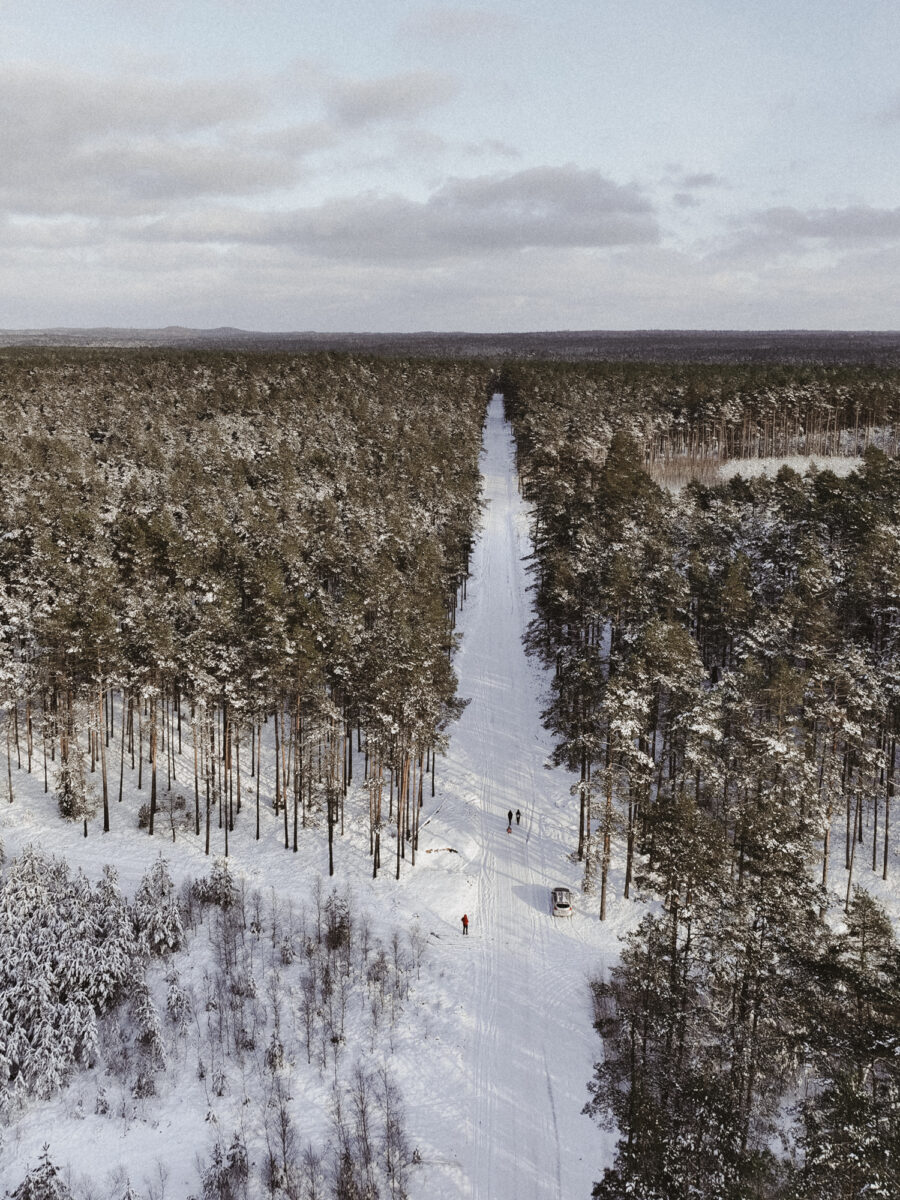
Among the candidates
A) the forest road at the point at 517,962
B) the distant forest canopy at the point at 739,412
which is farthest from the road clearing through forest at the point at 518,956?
the distant forest canopy at the point at 739,412

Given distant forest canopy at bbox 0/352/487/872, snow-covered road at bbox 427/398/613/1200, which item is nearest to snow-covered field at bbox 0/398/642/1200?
snow-covered road at bbox 427/398/613/1200

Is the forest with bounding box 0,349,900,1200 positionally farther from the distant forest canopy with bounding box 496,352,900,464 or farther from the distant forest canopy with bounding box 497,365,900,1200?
the distant forest canopy with bounding box 496,352,900,464

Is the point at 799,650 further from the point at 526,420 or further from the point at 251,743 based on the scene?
the point at 526,420

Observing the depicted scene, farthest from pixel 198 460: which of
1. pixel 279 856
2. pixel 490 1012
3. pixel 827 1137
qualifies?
pixel 827 1137

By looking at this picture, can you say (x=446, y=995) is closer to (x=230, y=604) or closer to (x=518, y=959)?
(x=518, y=959)

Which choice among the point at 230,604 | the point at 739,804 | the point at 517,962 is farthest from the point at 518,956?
the point at 230,604

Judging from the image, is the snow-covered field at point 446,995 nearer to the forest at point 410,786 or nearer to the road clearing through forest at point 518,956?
the road clearing through forest at point 518,956
